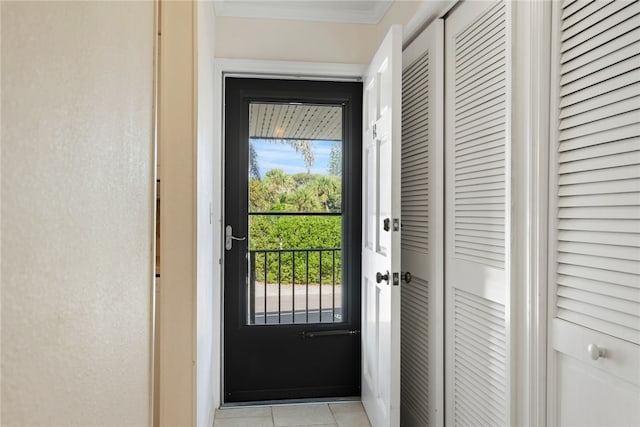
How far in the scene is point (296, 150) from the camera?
107 inches

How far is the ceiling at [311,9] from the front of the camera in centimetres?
249

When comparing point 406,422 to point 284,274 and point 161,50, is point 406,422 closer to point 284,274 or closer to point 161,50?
point 284,274

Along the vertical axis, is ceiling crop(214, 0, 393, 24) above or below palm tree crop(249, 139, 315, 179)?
above

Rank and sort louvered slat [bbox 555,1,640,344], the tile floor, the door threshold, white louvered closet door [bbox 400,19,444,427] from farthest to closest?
the door threshold
the tile floor
white louvered closet door [bbox 400,19,444,427]
louvered slat [bbox 555,1,640,344]

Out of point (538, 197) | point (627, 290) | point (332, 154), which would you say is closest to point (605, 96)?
point (538, 197)

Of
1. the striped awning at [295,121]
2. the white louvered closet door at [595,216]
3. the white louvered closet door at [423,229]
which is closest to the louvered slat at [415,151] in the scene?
the white louvered closet door at [423,229]

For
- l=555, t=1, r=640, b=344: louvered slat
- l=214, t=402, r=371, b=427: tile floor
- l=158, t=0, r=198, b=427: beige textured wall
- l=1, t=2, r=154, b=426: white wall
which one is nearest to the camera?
l=1, t=2, r=154, b=426: white wall

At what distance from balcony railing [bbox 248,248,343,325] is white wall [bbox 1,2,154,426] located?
2.10 m

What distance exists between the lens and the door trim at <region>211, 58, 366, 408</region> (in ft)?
8.34

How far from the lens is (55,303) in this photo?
36 centimetres

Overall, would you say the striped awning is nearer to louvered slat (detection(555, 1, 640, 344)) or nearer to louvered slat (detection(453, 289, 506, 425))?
louvered slat (detection(453, 289, 506, 425))

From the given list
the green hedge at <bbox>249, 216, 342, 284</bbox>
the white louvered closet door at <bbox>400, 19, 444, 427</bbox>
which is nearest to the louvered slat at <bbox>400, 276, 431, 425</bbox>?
the white louvered closet door at <bbox>400, 19, 444, 427</bbox>

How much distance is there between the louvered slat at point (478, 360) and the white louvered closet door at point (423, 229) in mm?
132

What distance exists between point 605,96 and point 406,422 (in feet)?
6.15
